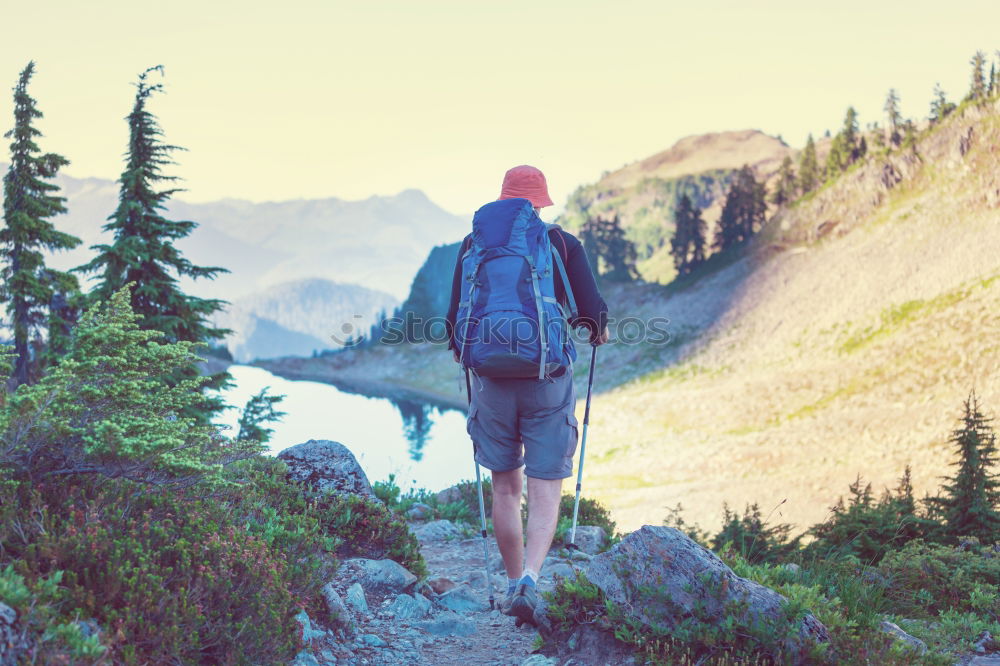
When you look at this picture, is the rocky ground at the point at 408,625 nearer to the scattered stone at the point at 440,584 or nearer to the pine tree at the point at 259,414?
the scattered stone at the point at 440,584

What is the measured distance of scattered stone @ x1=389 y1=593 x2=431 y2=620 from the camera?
6293 millimetres

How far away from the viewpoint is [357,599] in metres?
6.12

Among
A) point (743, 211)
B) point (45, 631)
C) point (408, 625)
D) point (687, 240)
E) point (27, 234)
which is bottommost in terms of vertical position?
point (408, 625)

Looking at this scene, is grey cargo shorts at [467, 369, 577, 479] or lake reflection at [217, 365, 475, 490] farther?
lake reflection at [217, 365, 475, 490]

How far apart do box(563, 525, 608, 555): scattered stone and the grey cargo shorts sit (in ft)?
13.2

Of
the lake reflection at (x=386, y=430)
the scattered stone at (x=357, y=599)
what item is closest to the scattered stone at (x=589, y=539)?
the scattered stone at (x=357, y=599)

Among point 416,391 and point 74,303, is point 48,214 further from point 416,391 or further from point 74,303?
point 416,391

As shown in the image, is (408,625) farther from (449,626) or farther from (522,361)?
(522,361)

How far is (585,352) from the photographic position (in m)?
77.4

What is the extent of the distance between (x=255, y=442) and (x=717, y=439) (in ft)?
128

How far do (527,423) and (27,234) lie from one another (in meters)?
20.4

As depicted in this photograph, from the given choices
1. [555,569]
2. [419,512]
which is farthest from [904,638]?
[419,512]

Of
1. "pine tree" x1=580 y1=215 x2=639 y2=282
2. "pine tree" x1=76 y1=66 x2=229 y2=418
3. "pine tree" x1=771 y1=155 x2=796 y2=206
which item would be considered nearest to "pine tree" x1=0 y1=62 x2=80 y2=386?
"pine tree" x1=76 y1=66 x2=229 y2=418

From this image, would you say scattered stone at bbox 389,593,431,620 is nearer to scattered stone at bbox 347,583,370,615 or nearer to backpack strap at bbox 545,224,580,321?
scattered stone at bbox 347,583,370,615
